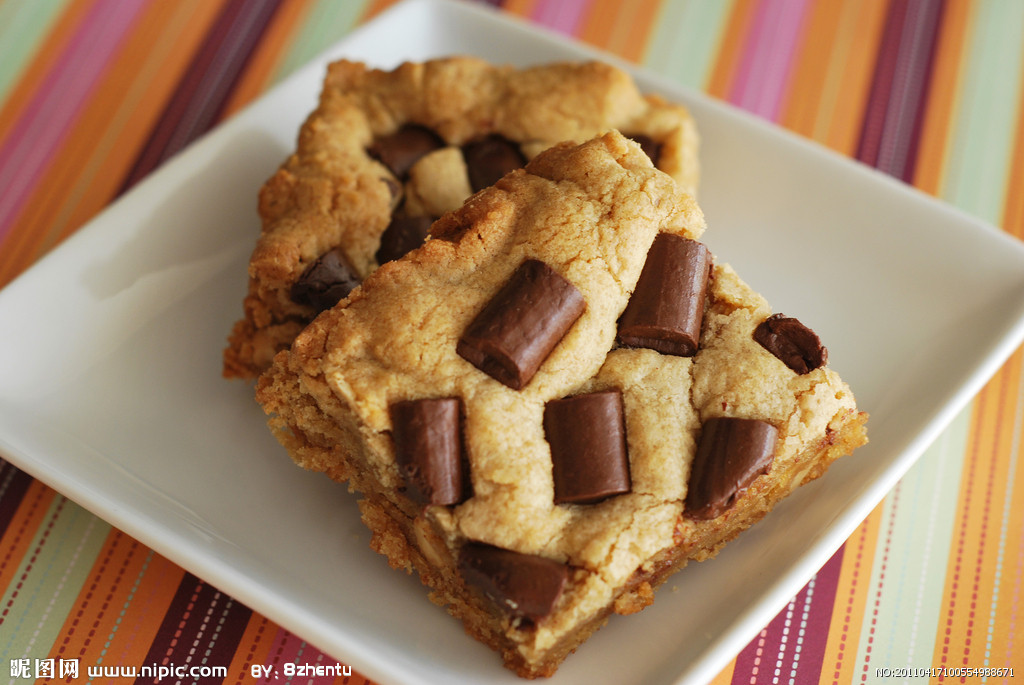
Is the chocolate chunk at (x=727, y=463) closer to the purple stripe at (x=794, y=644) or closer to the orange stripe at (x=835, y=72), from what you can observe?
the purple stripe at (x=794, y=644)

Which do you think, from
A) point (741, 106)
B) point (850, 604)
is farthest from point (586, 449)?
point (741, 106)

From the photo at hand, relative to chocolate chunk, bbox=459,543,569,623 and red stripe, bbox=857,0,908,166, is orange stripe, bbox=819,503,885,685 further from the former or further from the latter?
red stripe, bbox=857,0,908,166

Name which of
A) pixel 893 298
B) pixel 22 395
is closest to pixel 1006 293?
pixel 893 298

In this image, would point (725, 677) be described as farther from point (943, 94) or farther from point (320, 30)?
point (320, 30)

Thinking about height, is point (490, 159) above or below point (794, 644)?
above

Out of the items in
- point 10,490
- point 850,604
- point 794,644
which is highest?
point 850,604

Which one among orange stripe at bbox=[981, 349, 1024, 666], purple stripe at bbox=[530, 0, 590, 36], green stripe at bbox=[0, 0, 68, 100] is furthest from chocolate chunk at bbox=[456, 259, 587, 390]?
green stripe at bbox=[0, 0, 68, 100]

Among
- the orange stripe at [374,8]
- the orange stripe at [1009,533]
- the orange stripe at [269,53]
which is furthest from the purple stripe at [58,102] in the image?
the orange stripe at [1009,533]
